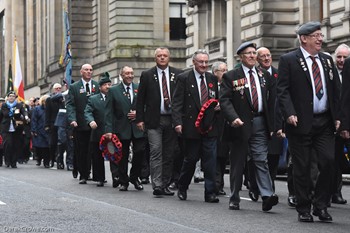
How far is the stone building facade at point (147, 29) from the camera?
33938mm

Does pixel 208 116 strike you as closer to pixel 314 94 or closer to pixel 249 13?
pixel 314 94

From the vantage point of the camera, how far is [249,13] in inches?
1382

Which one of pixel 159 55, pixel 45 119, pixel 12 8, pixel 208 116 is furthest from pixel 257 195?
pixel 12 8

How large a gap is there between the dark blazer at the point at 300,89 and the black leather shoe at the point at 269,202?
1.18 metres

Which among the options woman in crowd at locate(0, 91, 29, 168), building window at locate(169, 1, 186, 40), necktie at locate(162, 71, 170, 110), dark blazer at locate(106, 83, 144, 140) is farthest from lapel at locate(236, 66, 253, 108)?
building window at locate(169, 1, 186, 40)

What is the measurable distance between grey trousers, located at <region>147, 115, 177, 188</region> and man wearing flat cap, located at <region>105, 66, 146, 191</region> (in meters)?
1.15

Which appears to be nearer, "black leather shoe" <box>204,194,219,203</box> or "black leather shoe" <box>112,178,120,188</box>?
"black leather shoe" <box>204,194,219,203</box>

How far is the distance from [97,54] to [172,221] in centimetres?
4608

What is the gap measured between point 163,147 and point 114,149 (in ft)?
5.17

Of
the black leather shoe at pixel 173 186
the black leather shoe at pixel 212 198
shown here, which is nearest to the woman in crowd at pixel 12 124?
the black leather shoe at pixel 173 186

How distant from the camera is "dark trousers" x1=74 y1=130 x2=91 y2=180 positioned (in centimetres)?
1919

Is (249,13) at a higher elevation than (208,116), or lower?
higher

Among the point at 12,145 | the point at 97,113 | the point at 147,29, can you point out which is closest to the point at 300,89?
the point at 97,113

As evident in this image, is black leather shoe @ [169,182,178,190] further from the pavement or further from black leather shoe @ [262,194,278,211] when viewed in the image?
black leather shoe @ [262,194,278,211]
